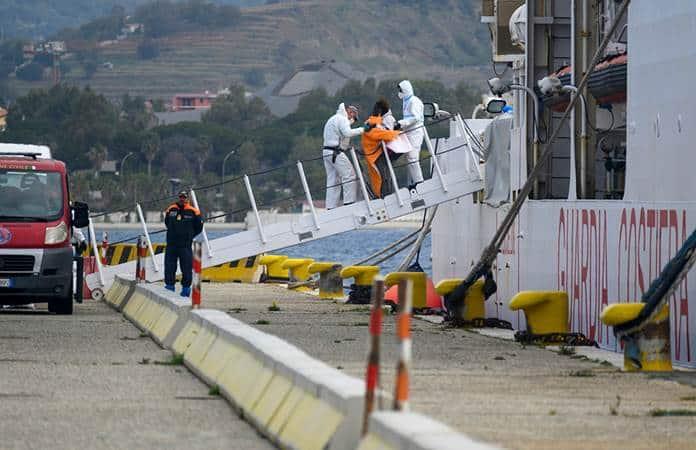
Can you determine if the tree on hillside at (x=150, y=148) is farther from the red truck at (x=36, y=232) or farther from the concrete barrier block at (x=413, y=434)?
the concrete barrier block at (x=413, y=434)

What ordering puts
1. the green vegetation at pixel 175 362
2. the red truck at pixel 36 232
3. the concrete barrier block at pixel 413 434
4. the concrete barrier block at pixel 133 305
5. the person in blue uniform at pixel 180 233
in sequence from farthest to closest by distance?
the person in blue uniform at pixel 180 233 < the red truck at pixel 36 232 < the concrete barrier block at pixel 133 305 < the green vegetation at pixel 175 362 < the concrete barrier block at pixel 413 434

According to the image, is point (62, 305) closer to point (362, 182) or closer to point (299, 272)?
point (362, 182)

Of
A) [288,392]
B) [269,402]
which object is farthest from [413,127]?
[288,392]

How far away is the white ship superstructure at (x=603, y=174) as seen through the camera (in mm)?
18266

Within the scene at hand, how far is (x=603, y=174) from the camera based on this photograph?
2519 centimetres

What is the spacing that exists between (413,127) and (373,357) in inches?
844

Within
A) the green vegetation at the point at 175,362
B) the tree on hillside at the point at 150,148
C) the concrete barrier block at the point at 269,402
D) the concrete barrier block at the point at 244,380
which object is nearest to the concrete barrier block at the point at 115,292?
the green vegetation at the point at 175,362

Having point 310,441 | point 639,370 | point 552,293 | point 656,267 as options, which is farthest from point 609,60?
point 310,441

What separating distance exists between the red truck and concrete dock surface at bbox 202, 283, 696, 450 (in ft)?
15.6

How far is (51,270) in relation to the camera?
88.9 ft

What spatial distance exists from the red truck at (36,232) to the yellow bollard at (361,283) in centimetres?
582

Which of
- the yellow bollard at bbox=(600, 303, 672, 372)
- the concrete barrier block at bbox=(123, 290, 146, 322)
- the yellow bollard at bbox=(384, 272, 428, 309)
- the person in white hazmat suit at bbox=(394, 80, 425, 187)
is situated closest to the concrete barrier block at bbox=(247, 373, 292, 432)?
the yellow bollard at bbox=(600, 303, 672, 372)

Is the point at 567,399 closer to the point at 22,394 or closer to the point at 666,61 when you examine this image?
the point at 22,394

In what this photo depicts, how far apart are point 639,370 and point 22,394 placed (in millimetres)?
5366
